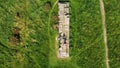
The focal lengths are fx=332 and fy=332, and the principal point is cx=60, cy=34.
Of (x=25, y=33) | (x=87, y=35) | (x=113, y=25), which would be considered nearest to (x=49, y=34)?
(x=25, y=33)

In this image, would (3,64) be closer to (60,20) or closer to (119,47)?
(60,20)

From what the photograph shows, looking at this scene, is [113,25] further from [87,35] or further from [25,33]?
[25,33]

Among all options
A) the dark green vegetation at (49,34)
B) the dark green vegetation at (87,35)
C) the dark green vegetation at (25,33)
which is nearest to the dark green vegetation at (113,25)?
the dark green vegetation at (49,34)

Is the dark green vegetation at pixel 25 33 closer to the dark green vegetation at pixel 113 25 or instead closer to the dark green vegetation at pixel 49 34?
the dark green vegetation at pixel 49 34

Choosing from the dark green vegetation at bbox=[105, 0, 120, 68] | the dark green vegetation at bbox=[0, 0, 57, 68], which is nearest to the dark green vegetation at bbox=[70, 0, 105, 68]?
the dark green vegetation at bbox=[105, 0, 120, 68]

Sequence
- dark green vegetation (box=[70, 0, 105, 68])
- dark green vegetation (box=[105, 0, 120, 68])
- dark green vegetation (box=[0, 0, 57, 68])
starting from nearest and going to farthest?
dark green vegetation (box=[0, 0, 57, 68]) < dark green vegetation (box=[70, 0, 105, 68]) < dark green vegetation (box=[105, 0, 120, 68])

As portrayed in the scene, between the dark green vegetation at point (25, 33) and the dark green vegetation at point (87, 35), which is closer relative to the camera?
the dark green vegetation at point (25, 33)

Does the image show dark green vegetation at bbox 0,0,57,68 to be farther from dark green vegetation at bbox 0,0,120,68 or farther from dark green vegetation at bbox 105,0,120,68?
dark green vegetation at bbox 105,0,120,68

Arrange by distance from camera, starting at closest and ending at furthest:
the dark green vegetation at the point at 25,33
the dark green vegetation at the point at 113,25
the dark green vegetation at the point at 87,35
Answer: the dark green vegetation at the point at 25,33
the dark green vegetation at the point at 87,35
the dark green vegetation at the point at 113,25

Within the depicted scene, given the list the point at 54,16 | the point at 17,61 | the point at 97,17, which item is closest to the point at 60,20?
the point at 54,16
